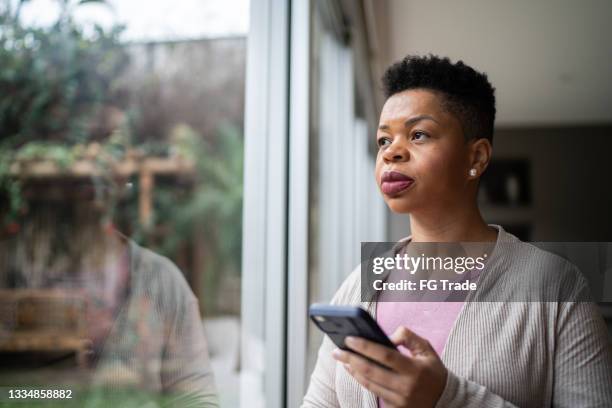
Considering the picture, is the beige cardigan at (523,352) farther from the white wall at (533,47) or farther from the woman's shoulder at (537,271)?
the white wall at (533,47)

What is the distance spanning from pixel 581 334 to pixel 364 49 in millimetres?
981

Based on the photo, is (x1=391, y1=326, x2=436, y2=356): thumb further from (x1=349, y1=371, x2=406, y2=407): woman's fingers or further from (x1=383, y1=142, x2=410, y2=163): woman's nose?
(x1=383, y1=142, x2=410, y2=163): woman's nose

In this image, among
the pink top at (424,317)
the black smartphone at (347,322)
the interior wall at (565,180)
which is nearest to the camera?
the black smartphone at (347,322)

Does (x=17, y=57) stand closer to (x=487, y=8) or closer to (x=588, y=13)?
(x=487, y=8)

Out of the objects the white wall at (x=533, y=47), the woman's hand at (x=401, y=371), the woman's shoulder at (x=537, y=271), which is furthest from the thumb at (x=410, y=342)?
the white wall at (x=533, y=47)

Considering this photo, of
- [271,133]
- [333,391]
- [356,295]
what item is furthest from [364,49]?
[333,391]

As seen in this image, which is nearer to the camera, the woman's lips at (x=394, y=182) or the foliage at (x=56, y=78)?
the foliage at (x=56, y=78)

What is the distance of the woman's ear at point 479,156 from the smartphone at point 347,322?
30cm

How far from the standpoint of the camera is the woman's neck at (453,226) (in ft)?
2.66

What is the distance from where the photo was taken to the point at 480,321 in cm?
74

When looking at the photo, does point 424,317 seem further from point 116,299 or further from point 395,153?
point 116,299

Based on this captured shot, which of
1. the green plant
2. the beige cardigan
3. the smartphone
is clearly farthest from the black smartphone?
the green plant

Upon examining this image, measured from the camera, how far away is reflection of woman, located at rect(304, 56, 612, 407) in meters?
0.66

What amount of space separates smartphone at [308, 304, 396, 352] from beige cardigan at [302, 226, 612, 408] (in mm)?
117
